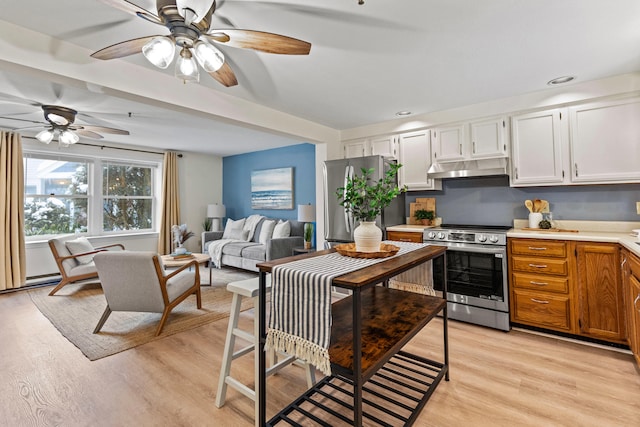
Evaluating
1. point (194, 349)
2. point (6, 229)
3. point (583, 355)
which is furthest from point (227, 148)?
point (583, 355)

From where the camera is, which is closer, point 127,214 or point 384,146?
point 384,146

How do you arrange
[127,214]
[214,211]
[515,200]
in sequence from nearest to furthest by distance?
[515,200] < [127,214] < [214,211]

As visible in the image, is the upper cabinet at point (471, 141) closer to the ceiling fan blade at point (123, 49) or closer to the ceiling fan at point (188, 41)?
the ceiling fan at point (188, 41)

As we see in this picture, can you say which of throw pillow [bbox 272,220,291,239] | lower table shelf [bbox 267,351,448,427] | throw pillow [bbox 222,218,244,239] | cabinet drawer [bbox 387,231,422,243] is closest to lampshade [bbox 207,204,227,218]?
throw pillow [bbox 222,218,244,239]

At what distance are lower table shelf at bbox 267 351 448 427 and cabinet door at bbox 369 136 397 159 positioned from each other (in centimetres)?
265

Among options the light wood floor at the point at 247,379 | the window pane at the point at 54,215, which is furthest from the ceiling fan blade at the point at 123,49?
the window pane at the point at 54,215

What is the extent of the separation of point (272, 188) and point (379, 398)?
16.2 ft

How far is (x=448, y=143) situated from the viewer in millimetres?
3643

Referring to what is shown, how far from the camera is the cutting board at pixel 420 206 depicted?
3.98m

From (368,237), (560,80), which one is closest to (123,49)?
(368,237)

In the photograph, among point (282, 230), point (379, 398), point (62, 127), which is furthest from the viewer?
point (282, 230)

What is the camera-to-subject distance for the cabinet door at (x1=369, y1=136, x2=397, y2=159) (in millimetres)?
4066

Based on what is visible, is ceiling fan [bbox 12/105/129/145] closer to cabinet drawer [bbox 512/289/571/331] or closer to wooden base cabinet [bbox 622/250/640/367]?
cabinet drawer [bbox 512/289/571/331]

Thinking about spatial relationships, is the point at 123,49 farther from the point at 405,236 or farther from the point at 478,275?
the point at 478,275
